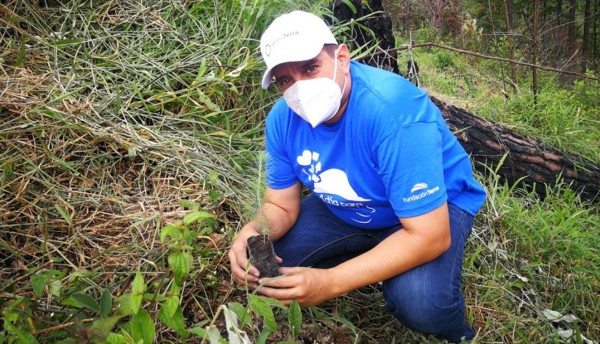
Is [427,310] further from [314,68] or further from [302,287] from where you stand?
[314,68]

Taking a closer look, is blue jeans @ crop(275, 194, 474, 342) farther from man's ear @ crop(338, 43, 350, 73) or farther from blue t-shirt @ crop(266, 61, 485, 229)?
man's ear @ crop(338, 43, 350, 73)

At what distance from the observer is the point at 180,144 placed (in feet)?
7.44

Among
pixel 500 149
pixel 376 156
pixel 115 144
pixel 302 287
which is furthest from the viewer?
pixel 500 149

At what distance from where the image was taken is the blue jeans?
1753 millimetres

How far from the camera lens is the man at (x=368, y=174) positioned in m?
1.59

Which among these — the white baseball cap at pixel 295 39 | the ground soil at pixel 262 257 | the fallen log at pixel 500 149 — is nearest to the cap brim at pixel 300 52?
the white baseball cap at pixel 295 39

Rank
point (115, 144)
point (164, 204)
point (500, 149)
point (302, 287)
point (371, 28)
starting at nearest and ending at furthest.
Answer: point (302, 287) → point (164, 204) → point (115, 144) → point (500, 149) → point (371, 28)

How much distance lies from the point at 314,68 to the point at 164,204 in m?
0.84

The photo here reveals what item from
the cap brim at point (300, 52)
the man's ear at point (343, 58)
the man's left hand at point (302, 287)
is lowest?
the man's left hand at point (302, 287)

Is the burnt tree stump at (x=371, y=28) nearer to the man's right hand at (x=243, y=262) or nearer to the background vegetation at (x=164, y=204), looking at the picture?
the background vegetation at (x=164, y=204)

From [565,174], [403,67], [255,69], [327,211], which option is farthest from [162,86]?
[403,67]

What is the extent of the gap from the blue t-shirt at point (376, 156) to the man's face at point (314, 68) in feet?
0.32

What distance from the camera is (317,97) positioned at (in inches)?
64.2

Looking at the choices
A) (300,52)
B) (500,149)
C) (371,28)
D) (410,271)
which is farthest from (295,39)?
(500,149)
